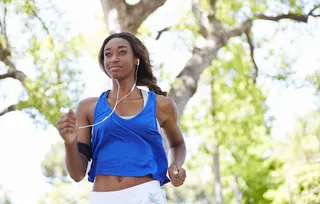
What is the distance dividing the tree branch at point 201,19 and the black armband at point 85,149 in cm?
601

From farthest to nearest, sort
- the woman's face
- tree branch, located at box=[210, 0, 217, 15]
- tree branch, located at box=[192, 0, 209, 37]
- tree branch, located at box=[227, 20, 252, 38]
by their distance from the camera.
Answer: tree branch, located at box=[227, 20, 252, 38]
tree branch, located at box=[210, 0, 217, 15]
tree branch, located at box=[192, 0, 209, 37]
the woman's face

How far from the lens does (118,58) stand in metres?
2.87

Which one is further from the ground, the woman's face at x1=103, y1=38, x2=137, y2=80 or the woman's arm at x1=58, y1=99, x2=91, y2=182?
the woman's face at x1=103, y1=38, x2=137, y2=80

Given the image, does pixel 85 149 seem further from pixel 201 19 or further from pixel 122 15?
pixel 201 19

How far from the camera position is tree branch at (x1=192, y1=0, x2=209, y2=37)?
867cm

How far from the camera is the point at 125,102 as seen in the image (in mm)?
2908

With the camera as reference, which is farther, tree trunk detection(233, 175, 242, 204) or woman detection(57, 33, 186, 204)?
tree trunk detection(233, 175, 242, 204)

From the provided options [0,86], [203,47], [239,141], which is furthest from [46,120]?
[239,141]

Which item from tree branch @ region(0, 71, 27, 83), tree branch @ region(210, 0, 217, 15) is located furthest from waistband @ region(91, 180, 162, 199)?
tree branch @ region(0, 71, 27, 83)

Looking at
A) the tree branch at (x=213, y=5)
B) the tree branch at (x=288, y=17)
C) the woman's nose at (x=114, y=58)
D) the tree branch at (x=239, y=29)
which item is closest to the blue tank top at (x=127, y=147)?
the woman's nose at (x=114, y=58)

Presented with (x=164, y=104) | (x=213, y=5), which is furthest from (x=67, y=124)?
(x=213, y=5)

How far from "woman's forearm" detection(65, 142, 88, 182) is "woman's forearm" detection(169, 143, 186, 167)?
46cm

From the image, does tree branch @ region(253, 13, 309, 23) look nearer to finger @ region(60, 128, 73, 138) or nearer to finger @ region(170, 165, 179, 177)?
finger @ region(170, 165, 179, 177)

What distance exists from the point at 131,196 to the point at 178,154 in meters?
0.52
